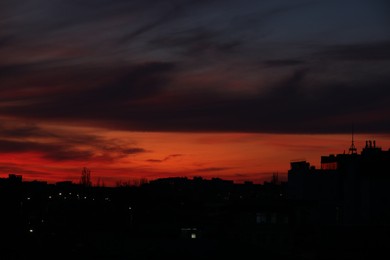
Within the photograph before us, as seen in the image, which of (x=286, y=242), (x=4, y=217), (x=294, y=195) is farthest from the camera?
(x=294, y=195)

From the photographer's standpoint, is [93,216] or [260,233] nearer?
[260,233]

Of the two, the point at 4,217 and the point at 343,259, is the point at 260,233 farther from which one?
the point at 4,217

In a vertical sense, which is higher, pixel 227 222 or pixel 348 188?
pixel 348 188

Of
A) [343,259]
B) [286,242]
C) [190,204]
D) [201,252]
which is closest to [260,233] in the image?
[286,242]

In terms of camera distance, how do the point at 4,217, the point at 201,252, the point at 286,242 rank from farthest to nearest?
1. the point at 4,217
2. the point at 286,242
3. the point at 201,252

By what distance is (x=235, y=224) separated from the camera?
83.2 meters

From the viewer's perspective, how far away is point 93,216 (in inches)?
4392

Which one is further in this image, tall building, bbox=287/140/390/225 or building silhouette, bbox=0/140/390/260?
tall building, bbox=287/140/390/225

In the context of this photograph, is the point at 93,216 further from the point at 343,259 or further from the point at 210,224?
the point at 343,259

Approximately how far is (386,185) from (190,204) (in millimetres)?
30830

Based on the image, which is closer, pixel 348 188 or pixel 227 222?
pixel 227 222

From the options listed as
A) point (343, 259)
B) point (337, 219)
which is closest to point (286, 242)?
point (343, 259)

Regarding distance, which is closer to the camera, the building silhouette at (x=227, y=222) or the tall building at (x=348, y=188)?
the building silhouette at (x=227, y=222)

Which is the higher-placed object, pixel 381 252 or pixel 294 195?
pixel 294 195
